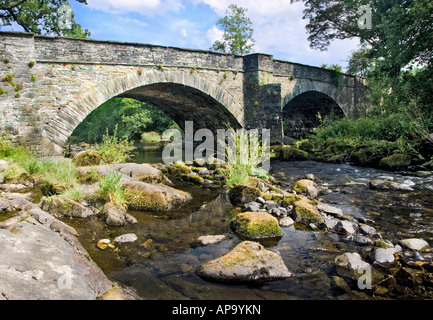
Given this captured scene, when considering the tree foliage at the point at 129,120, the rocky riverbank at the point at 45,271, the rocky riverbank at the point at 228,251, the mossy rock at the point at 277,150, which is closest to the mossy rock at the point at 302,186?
the rocky riverbank at the point at 228,251

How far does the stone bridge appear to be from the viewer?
9070mm

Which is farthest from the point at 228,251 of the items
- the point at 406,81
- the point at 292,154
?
the point at 406,81

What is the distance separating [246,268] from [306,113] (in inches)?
842

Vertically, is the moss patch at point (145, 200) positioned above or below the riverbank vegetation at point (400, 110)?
below

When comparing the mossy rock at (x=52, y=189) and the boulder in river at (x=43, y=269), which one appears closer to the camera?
the boulder in river at (x=43, y=269)

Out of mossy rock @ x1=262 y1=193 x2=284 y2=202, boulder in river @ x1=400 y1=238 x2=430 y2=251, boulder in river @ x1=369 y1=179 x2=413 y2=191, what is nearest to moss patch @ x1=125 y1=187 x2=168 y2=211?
mossy rock @ x1=262 y1=193 x2=284 y2=202

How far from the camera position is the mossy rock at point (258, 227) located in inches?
176

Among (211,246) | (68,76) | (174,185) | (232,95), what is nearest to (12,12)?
(68,76)

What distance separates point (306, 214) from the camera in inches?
200

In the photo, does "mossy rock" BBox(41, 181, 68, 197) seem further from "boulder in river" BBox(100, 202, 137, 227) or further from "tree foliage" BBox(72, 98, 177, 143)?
"tree foliage" BBox(72, 98, 177, 143)

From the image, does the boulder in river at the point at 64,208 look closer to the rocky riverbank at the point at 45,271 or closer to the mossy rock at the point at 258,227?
the rocky riverbank at the point at 45,271

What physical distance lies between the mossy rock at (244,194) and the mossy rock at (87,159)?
14.2 ft

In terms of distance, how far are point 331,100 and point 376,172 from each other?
12.2m

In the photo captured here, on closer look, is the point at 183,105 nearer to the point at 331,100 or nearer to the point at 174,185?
the point at 174,185
